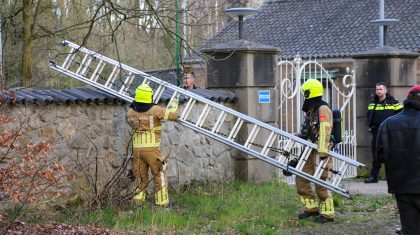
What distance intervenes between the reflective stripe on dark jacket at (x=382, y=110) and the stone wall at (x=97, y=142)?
3114 mm

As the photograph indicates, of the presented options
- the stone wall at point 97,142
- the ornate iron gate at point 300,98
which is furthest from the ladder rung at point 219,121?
the ornate iron gate at point 300,98

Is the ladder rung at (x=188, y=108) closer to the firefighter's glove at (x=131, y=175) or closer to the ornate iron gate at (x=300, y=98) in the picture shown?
the firefighter's glove at (x=131, y=175)

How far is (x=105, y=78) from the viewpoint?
11758mm

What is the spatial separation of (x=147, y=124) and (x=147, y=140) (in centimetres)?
21

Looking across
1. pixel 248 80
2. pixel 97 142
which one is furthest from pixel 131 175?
pixel 248 80

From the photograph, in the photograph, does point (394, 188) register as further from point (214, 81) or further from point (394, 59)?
point (394, 59)

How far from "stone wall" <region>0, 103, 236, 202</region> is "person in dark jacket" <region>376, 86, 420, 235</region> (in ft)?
12.1

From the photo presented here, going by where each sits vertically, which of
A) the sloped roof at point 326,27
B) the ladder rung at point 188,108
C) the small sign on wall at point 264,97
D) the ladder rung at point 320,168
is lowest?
the ladder rung at point 320,168

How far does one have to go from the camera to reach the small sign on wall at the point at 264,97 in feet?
43.5

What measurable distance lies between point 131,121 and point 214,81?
3189mm

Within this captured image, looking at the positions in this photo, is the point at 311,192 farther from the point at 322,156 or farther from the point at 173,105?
the point at 173,105

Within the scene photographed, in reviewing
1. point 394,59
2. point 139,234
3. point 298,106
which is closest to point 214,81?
point 298,106

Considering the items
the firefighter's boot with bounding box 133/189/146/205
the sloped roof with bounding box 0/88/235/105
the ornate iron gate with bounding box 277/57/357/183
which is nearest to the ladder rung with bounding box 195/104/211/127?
the sloped roof with bounding box 0/88/235/105

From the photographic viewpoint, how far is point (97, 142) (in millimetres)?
11055
